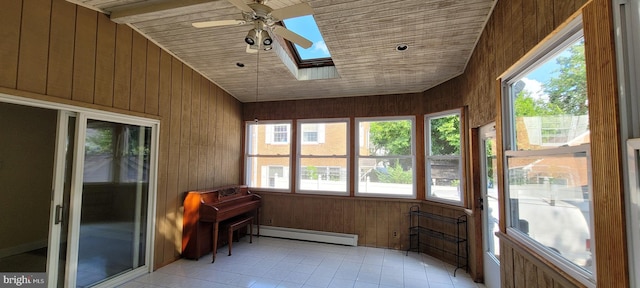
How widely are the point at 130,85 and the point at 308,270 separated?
3.33 metres

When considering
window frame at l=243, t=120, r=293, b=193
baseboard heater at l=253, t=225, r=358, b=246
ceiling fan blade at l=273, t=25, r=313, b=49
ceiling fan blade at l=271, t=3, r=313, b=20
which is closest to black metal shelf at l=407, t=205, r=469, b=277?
baseboard heater at l=253, t=225, r=358, b=246

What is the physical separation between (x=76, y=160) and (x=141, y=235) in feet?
4.28

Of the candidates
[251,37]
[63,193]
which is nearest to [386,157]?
[251,37]

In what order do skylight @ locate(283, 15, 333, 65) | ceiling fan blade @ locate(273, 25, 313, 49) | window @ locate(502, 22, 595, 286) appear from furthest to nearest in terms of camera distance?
skylight @ locate(283, 15, 333, 65)
ceiling fan blade @ locate(273, 25, 313, 49)
window @ locate(502, 22, 595, 286)

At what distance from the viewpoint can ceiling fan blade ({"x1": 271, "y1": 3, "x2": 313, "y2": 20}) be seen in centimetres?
202

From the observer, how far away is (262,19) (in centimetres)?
220

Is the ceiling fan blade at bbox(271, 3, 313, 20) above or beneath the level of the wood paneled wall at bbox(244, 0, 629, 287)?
above

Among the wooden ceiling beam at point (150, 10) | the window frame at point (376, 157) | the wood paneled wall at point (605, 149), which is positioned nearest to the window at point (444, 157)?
the window frame at point (376, 157)

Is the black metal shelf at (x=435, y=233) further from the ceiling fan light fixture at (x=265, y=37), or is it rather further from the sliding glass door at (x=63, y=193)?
the sliding glass door at (x=63, y=193)

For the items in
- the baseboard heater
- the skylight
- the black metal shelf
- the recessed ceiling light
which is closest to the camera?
the recessed ceiling light

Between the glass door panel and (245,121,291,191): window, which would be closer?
the glass door panel

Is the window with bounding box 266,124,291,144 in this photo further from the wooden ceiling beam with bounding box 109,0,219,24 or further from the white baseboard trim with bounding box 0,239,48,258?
the white baseboard trim with bounding box 0,239,48,258

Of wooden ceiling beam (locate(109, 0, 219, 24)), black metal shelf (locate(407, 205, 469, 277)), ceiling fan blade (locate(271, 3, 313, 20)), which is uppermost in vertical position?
wooden ceiling beam (locate(109, 0, 219, 24))

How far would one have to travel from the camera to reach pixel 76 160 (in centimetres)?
277
